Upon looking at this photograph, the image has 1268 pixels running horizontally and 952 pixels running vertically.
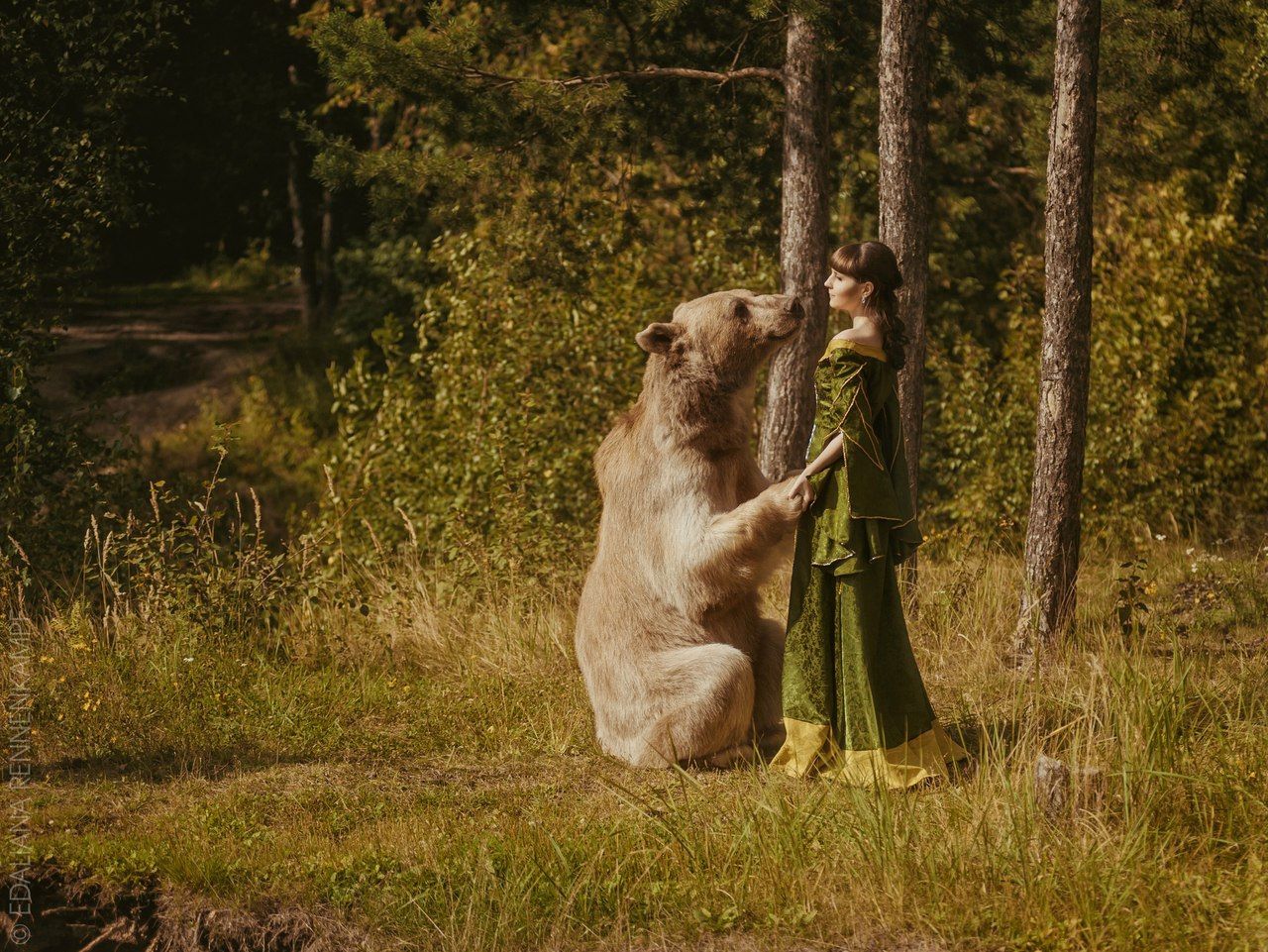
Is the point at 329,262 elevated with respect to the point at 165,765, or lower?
elevated

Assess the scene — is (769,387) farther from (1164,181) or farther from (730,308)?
(1164,181)

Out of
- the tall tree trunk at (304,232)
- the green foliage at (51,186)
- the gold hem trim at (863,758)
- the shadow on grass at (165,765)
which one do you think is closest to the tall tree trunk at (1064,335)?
the gold hem trim at (863,758)

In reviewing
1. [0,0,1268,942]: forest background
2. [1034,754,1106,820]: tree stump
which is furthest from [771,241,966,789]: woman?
[0,0,1268,942]: forest background

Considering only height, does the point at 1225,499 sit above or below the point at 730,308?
below

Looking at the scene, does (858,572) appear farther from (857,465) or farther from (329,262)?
(329,262)

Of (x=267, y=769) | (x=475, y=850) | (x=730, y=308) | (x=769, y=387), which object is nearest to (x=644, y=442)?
(x=730, y=308)

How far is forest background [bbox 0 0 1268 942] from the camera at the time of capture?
8625mm

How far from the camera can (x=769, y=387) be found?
28.7 ft

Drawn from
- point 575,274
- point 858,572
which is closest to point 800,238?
point 575,274

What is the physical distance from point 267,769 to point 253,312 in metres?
19.8

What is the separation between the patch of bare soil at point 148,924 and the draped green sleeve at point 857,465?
2360 millimetres

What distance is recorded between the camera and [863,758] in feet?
17.4

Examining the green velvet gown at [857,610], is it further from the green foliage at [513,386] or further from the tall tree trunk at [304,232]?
the tall tree trunk at [304,232]

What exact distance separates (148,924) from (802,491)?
303 cm
